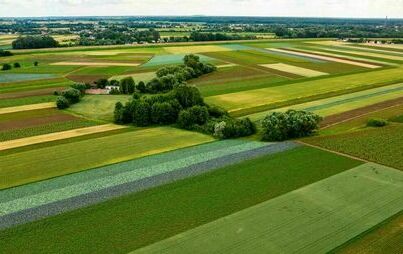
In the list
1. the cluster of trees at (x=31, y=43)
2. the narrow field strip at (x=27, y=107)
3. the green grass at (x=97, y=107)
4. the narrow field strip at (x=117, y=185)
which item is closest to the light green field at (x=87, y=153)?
the narrow field strip at (x=117, y=185)

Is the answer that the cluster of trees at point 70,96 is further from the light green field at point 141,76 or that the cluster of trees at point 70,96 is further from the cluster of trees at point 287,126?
the cluster of trees at point 287,126

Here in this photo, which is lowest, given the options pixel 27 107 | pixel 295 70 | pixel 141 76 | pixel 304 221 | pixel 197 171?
pixel 27 107

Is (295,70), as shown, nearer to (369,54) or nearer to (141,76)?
(141,76)

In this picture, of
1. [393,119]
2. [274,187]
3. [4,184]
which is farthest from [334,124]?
[4,184]

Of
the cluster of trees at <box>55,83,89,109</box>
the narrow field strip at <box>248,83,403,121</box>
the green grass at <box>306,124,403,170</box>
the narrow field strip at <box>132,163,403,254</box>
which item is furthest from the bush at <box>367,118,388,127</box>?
the cluster of trees at <box>55,83,89,109</box>

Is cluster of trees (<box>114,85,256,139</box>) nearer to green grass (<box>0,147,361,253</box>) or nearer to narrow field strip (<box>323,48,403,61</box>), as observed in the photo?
green grass (<box>0,147,361,253</box>)

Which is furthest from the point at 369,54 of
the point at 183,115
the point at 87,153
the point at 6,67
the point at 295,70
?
the point at 87,153

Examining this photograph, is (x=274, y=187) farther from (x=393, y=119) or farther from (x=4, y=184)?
(x=393, y=119)
